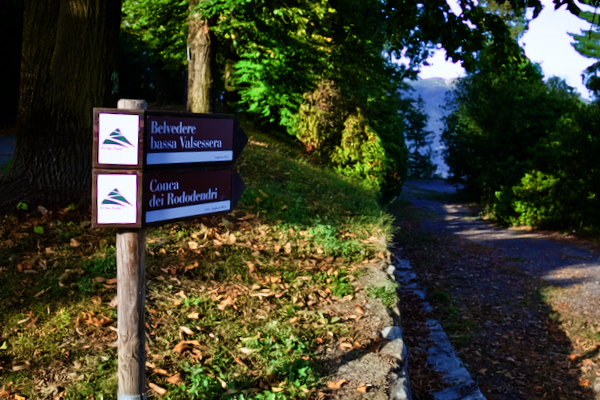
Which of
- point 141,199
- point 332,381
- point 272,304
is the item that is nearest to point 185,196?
point 141,199

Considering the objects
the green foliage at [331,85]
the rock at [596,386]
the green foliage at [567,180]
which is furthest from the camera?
the green foliage at [567,180]

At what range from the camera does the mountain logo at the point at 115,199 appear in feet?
9.27

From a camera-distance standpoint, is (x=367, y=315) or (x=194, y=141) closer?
(x=194, y=141)

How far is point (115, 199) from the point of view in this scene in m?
2.83

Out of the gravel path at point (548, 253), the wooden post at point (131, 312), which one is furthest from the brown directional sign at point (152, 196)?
the gravel path at point (548, 253)

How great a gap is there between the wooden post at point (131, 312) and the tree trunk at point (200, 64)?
665 cm

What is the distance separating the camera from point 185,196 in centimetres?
314

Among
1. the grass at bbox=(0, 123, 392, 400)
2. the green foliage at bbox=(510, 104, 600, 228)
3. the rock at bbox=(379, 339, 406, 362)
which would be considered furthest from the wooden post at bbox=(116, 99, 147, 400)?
the green foliage at bbox=(510, 104, 600, 228)

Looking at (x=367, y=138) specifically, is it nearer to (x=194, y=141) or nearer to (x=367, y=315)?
(x=367, y=315)

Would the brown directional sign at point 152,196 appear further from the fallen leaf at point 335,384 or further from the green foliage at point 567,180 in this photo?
the green foliage at point 567,180

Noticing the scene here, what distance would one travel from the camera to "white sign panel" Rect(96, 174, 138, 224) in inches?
111

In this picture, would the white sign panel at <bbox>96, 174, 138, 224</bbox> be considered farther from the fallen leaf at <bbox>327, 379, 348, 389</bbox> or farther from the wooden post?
the fallen leaf at <bbox>327, 379, 348, 389</bbox>

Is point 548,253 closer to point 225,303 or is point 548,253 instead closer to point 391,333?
point 391,333

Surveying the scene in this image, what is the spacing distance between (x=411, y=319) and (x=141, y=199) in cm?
540
